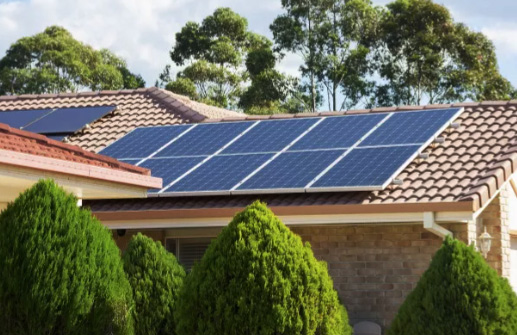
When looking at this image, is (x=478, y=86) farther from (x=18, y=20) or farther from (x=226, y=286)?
(x=226, y=286)

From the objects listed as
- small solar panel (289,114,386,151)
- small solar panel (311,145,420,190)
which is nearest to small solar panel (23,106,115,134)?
small solar panel (289,114,386,151)

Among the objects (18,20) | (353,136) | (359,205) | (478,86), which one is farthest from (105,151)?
(18,20)

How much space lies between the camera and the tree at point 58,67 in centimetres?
5781

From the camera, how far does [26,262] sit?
10836 millimetres

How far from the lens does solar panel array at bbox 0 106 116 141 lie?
23562 millimetres

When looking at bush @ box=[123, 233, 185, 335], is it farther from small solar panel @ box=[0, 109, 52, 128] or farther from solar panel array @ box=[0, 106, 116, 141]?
small solar panel @ box=[0, 109, 52, 128]

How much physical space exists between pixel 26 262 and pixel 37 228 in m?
0.39

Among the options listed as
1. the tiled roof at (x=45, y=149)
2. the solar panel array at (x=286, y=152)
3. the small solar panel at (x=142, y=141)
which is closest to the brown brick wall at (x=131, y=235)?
the solar panel array at (x=286, y=152)

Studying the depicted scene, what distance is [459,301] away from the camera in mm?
12320

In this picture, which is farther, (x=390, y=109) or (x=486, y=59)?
(x=486, y=59)

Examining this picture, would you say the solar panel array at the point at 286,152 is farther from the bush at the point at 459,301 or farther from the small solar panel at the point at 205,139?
the bush at the point at 459,301

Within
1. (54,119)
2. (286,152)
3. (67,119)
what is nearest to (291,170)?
(286,152)

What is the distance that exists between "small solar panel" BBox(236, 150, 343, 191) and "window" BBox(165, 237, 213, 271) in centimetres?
168

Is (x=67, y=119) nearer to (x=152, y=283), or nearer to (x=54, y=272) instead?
(x=152, y=283)
